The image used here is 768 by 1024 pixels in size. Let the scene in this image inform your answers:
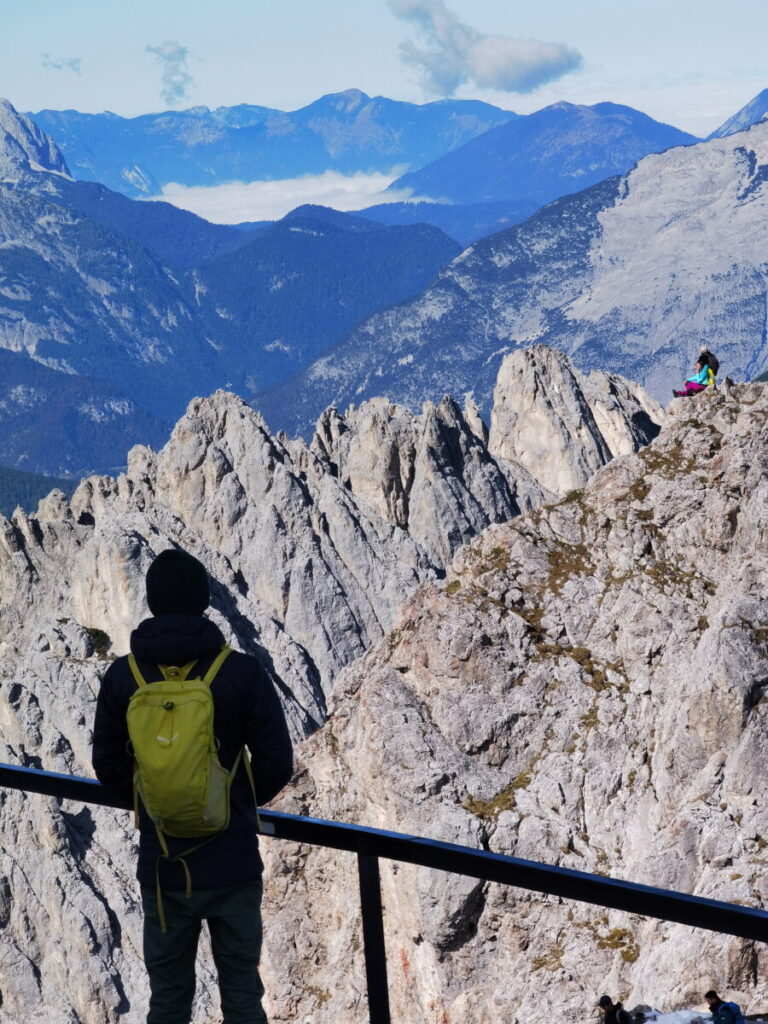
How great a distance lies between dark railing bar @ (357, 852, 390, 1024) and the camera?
287 inches

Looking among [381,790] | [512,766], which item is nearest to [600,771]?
[512,766]

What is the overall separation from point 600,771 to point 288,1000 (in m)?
9.35

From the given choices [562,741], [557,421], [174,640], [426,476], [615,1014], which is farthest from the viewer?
[557,421]

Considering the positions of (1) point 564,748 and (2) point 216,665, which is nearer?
(2) point 216,665

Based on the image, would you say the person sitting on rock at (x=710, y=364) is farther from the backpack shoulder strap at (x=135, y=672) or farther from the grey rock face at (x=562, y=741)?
the backpack shoulder strap at (x=135, y=672)

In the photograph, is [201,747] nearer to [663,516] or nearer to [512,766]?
[512,766]

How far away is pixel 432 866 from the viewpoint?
6.90 metres

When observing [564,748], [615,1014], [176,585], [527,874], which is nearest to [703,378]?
[564,748]

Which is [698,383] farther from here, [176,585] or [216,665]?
[216,665]

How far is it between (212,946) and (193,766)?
1354 mm

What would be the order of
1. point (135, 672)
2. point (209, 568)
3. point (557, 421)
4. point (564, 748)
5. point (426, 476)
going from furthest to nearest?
point (557, 421)
point (426, 476)
point (209, 568)
point (564, 748)
point (135, 672)

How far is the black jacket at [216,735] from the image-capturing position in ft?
24.5

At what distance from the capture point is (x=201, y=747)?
7.24 metres

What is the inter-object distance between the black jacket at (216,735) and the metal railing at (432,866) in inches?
7.8
